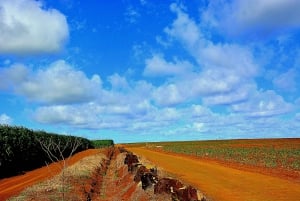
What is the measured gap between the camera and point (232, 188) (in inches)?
854

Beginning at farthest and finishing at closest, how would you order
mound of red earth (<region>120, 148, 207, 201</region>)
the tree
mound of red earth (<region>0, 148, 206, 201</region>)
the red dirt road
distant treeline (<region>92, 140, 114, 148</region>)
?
distant treeline (<region>92, 140, 114, 148</region>) < the red dirt road < the tree < mound of red earth (<region>0, 148, 206, 201</region>) < mound of red earth (<region>120, 148, 207, 201</region>)

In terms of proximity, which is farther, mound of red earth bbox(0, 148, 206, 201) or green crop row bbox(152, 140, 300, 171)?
green crop row bbox(152, 140, 300, 171)

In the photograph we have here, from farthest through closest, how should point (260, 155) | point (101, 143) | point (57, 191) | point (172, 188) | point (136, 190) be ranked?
point (101, 143)
point (260, 155)
point (57, 191)
point (136, 190)
point (172, 188)

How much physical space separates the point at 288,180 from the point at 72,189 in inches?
442

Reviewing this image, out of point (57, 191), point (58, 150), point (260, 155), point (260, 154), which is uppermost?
point (58, 150)

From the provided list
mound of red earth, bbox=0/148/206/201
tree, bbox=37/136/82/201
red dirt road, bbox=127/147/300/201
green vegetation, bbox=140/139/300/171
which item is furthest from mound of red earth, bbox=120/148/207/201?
green vegetation, bbox=140/139/300/171

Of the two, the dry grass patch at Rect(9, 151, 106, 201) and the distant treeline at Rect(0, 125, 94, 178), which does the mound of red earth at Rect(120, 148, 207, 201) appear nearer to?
the dry grass patch at Rect(9, 151, 106, 201)

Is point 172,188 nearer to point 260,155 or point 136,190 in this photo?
point 136,190

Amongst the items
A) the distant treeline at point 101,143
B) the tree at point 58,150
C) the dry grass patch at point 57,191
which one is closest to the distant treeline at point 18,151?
the tree at point 58,150

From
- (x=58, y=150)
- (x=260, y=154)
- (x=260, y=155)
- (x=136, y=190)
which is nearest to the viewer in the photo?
(x=136, y=190)

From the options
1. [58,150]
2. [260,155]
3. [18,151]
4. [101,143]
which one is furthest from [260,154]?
[101,143]

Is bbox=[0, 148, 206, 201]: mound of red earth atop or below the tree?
below

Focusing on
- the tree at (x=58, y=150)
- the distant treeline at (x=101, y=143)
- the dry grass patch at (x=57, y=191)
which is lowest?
the dry grass patch at (x=57, y=191)

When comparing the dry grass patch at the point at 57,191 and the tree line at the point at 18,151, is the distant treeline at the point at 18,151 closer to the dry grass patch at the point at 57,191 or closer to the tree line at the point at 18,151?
the tree line at the point at 18,151
